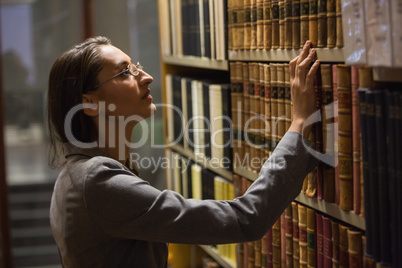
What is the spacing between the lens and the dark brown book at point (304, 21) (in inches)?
56.7

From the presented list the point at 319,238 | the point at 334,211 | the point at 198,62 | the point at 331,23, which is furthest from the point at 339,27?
the point at 198,62

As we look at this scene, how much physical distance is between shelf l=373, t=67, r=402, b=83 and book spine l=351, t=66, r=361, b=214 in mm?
87

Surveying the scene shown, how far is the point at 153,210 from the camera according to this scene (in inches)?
51.8

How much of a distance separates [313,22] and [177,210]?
1.95ft

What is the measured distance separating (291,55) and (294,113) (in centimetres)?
19

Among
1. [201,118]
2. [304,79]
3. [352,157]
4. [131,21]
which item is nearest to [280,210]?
[352,157]

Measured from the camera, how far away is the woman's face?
60.4 inches

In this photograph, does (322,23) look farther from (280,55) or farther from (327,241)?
(327,241)

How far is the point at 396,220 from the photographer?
45.8 inches

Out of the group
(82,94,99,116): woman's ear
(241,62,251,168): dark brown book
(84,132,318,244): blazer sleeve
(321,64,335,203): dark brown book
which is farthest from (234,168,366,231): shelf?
(82,94,99,116): woman's ear

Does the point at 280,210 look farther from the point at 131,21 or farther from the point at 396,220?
the point at 131,21

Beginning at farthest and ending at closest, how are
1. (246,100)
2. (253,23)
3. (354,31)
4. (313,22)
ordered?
(246,100)
(253,23)
(313,22)
(354,31)

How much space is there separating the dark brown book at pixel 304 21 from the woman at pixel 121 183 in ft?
0.20

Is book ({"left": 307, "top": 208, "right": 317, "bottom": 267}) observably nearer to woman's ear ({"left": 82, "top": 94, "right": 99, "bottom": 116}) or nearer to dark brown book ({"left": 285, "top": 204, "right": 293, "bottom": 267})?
dark brown book ({"left": 285, "top": 204, "right": 293, "bottom": 267})
